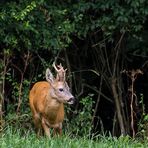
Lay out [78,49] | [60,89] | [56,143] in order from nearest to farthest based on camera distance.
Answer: [56,143] < [60,89] < [78,49]

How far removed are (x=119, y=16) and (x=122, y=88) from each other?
9.53ft

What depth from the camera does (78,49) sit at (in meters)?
14.0

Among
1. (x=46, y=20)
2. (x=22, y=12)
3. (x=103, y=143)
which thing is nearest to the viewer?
(x=103, y=143)

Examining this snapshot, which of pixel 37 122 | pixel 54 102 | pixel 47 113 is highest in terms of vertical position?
pixel 54 102

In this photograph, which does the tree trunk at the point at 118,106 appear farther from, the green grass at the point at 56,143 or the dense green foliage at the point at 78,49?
the green grass at the point at 56,143

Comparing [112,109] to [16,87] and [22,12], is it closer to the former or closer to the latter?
[16,87]

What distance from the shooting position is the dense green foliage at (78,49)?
11523mm

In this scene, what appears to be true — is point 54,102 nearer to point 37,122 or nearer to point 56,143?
point 37,122

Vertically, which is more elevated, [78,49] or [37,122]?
[78,49]

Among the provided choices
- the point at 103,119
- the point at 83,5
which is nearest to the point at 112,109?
the point at 103,119

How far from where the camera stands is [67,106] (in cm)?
1341

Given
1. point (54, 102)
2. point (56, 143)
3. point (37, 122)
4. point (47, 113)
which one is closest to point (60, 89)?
point (54, 102)

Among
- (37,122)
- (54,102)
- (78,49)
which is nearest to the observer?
(54,102)

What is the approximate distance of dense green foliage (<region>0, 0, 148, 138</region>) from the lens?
11.5 meters
